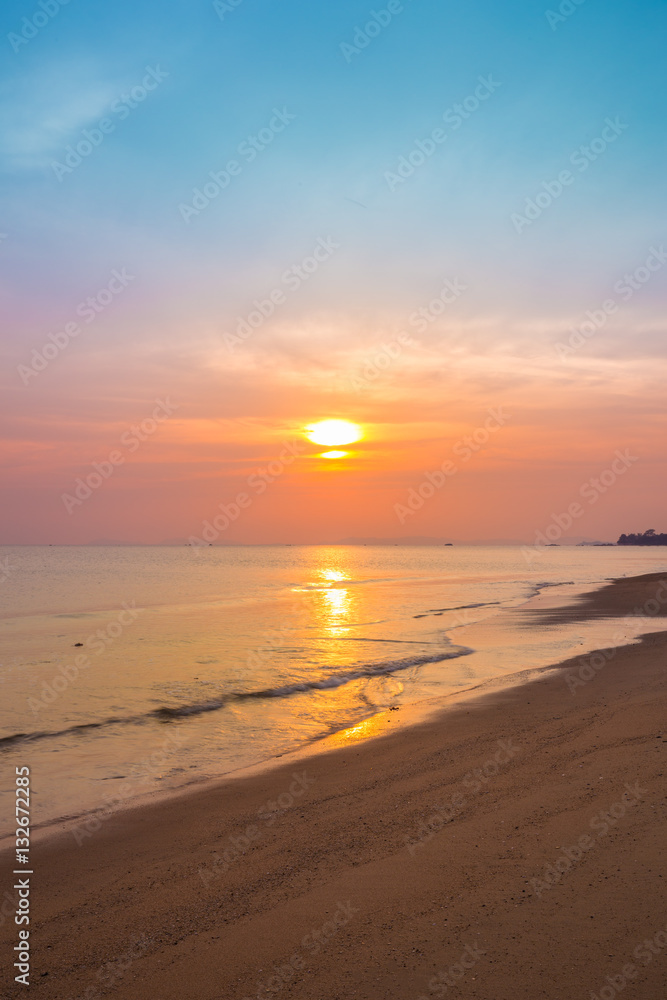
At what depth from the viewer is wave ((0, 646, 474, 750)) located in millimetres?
13211

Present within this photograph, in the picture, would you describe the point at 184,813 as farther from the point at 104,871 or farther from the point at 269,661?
the point at 269,661

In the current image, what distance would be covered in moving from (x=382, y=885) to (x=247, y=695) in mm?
11391

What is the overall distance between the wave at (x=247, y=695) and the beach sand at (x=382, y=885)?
17.2 feet

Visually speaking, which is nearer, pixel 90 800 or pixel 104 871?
pixel 104 871

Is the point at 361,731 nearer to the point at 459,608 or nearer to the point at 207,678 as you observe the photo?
the point at 207,678

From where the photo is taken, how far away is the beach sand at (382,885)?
4.53m

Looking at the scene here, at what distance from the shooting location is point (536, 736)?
1044cm

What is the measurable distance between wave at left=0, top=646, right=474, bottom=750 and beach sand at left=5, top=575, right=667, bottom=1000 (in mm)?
5232

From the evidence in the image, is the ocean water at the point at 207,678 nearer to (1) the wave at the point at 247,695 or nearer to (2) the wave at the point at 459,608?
(1) the wave at the point at 247,695

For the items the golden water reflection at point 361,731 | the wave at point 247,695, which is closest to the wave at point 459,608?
the wave at point 247,695

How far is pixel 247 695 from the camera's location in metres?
16.7

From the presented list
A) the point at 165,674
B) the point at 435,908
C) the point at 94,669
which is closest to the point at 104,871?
the point at 435,908

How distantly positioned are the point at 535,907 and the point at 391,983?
136 centimetres

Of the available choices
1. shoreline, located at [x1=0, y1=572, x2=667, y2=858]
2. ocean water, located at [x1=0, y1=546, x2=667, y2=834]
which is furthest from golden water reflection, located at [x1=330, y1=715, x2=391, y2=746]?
ocean water, located at [x1=0, y1=546, x2=667, y2=834]
